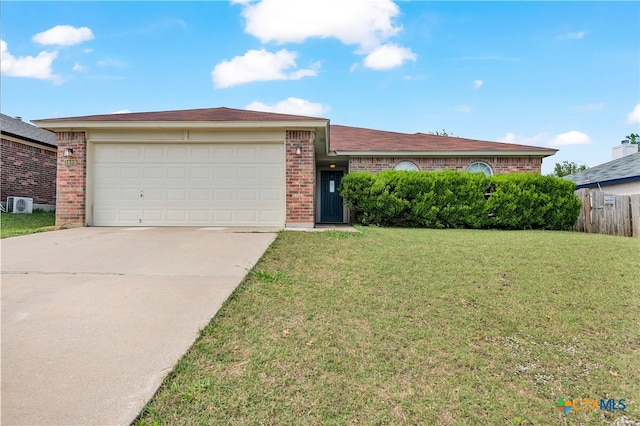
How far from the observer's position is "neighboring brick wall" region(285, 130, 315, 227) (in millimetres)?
8727

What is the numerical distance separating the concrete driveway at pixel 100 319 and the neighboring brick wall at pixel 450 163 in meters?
7.34

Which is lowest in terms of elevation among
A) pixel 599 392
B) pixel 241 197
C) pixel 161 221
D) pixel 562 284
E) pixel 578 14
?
pixel 599 392

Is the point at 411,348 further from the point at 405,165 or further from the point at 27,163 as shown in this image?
the point at 27,163

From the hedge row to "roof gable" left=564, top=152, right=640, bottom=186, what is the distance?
595cm

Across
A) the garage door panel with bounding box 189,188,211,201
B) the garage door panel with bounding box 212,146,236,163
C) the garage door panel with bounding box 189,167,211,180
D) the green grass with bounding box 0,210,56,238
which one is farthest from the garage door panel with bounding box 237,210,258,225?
the green grass with bounding box 0,210,56,238

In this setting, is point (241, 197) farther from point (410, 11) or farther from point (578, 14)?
point (578, 14)

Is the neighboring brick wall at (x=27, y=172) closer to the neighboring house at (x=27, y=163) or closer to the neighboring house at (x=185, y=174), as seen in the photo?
the neighboring house at (x=27, y=163)

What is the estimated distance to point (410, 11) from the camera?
33.2 feet

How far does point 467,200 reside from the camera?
10094 mm

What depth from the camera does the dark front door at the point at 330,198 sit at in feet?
44.8

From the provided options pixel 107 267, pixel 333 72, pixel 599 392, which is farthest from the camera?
pixel 333 72

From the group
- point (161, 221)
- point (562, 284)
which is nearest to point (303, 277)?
point (562, 284)

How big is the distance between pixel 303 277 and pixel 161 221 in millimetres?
6270

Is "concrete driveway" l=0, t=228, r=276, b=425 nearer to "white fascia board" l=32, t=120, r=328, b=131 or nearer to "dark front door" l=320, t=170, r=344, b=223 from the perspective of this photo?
"white fascia board" l=32, t=120, r=328, b=131
